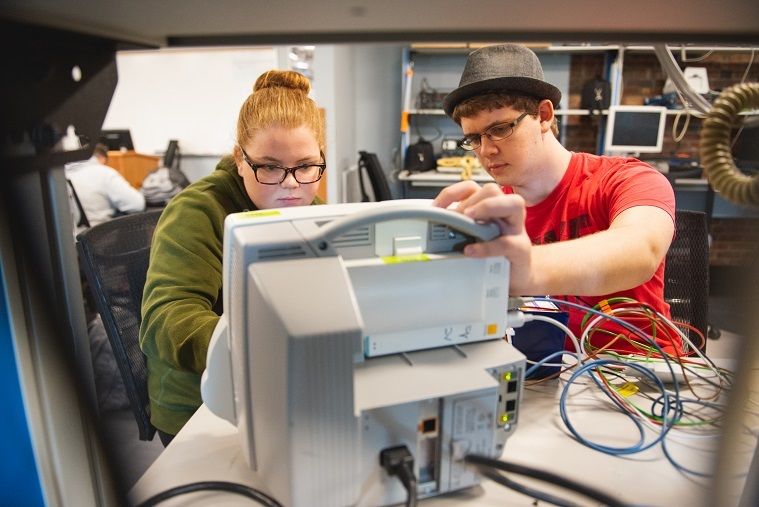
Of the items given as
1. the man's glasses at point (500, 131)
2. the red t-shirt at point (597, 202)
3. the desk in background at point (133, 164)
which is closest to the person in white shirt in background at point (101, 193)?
the desk in background at point (133, 164)

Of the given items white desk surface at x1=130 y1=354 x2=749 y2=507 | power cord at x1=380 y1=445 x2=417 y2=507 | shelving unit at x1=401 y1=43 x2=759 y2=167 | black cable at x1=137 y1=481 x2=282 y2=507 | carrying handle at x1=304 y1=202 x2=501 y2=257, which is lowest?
white desk surface at x1=130 y1=354 x2=749 y2=507

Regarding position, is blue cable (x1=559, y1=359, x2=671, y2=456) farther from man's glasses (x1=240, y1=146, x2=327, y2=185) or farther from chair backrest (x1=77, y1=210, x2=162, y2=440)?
chair backrest (x1=77, y1=210, x2=162, y2=440)

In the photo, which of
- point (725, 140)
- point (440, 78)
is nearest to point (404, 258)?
point (725, 140)

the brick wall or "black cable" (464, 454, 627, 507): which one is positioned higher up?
the brick wall

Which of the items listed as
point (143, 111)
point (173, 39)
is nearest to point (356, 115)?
point (143, 111)

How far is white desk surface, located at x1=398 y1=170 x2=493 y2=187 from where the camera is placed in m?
3.69

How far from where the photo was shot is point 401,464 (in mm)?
533

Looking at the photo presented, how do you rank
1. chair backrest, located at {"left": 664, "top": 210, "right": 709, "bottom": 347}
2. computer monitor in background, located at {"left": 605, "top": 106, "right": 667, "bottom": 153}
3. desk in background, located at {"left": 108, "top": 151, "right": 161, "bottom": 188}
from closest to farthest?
chair backrest, located at {"left": 664, "top": 210, "right": 709, "bottom": 347} < computer monitor in background, located at {"left": 605, "top": 106, "right": 667, "bottom": 153} < desk in background, located at {"left": 108, "top": 151, "right": 161, "bottom": 188}

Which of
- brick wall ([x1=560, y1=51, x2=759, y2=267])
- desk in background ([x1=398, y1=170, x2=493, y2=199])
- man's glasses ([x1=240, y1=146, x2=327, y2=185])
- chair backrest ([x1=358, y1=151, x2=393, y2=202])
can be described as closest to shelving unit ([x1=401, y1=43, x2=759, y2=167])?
brick wall ([x1=560, y1=51, x2=759, y2=267])

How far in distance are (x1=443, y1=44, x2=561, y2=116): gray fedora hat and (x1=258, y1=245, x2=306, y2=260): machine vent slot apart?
2.61 ft

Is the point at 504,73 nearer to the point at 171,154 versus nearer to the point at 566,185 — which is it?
the point at 566,185

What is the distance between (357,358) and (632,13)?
1.58 feet

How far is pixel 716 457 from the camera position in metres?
0.34

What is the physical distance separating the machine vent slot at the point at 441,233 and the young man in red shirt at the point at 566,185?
237 millimetres
